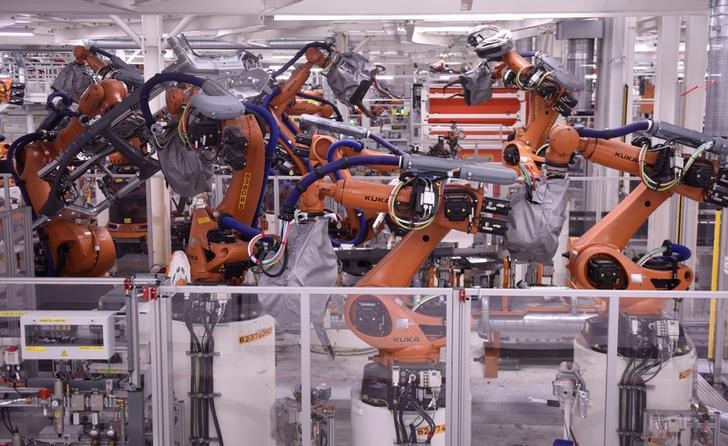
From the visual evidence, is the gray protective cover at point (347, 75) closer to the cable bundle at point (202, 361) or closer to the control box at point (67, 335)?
the cable bundle at point (202, 361)

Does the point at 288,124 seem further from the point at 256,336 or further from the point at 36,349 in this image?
the point at 36,349

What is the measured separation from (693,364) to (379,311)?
189 centimetres

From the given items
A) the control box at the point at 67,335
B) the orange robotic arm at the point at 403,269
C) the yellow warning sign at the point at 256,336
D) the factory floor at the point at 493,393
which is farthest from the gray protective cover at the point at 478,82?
the control box at the point at 67,335

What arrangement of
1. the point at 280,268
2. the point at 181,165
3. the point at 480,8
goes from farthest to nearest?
1. the point at 480,8
2. the point at 181,165
3. the point at 280,268

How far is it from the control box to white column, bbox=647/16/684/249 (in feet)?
20.3

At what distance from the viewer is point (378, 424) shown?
4477 mm

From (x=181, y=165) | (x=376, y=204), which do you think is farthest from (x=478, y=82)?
(x=181, y=165)

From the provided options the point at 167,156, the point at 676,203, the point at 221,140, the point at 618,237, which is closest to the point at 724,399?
the point at 618,237

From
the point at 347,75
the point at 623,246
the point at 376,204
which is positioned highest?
the point at 347,75

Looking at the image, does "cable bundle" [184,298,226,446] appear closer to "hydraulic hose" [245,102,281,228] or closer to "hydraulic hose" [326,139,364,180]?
"hydraulic hose" [245,102,281,228]

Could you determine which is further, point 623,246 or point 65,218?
point 65,218

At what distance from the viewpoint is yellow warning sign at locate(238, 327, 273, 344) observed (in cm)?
460

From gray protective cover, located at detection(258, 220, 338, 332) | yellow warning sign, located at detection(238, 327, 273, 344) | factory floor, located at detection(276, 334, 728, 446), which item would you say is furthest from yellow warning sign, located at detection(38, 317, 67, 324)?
gray protective cover, located at detection(258, 220, 338, 332)

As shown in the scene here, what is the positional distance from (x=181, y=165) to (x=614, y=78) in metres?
7.21
